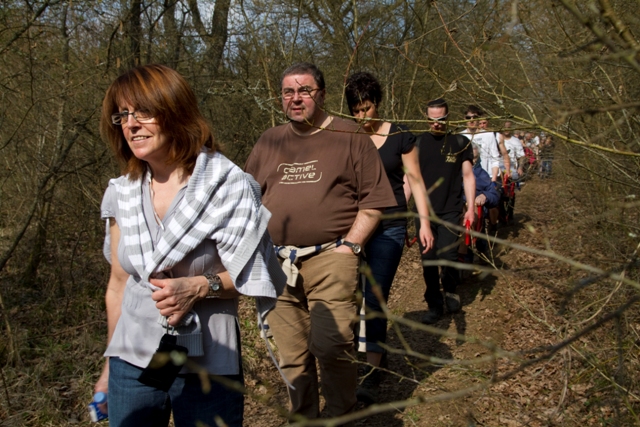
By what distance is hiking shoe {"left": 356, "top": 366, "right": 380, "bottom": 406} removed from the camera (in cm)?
459

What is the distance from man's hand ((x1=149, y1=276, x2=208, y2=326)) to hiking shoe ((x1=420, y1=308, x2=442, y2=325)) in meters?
4.42

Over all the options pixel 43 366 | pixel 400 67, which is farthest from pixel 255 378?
pixel 400 67

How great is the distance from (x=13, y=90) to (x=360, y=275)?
3.47 m

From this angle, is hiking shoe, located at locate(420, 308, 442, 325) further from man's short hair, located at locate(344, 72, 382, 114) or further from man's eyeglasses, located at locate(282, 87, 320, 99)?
man's eyeglasses, located at locate(282, 87, 320, 99)

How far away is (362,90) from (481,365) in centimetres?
225

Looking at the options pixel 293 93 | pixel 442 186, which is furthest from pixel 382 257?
pixel 442 186

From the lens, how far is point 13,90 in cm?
563

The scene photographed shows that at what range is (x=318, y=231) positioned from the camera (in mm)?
3688

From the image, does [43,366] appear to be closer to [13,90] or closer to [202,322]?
[13,90]

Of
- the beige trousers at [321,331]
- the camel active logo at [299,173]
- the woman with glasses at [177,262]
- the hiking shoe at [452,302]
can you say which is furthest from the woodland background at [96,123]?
the woman with glasses at [177,262]

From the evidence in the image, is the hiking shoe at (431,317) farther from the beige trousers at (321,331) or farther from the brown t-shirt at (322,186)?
the brown t-shirt at (322,186)

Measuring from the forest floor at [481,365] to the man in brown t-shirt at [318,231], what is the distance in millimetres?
417

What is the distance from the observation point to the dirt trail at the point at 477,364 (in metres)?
3.50

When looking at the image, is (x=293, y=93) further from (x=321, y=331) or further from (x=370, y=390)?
(x=370, y=390)
